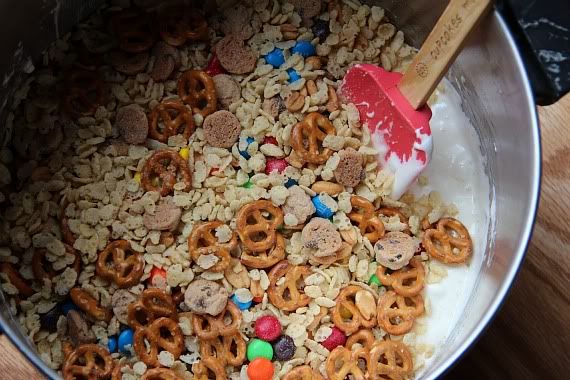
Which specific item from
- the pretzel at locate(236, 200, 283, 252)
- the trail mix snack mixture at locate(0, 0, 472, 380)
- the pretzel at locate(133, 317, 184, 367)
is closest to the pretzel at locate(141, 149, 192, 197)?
the trail mix snack mixture at locate(0, 0, 472, 380)

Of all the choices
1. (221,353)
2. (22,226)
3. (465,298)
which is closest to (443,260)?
(465,298)

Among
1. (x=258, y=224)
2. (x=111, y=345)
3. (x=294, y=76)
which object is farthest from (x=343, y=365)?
(x=294, y=76)

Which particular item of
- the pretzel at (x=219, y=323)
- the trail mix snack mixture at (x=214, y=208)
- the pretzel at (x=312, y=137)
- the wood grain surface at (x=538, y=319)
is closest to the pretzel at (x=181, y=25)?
the trail mix snack mixture at (x=214, y=208)

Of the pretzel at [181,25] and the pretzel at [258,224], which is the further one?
the pretzel at [181,25]

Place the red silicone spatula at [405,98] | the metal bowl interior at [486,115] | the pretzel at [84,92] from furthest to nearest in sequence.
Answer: the pretzel at [84,92] → the red silicone spatula at [405,98] → the metal bowl interior at [486,115]

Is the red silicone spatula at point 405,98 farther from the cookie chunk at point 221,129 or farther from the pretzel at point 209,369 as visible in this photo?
the pretzel at point 209,369

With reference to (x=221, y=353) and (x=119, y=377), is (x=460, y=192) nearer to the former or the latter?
(x=221, y=353)
